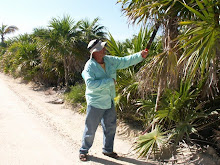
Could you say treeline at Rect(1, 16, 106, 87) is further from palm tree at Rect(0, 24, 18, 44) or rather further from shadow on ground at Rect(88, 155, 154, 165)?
palm tree at Rect(0, 24, 18, 44)

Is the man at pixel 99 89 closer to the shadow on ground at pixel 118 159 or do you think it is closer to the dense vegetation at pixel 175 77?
the shadow on ground at pixel 118 159

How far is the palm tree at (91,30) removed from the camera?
33.3 ft

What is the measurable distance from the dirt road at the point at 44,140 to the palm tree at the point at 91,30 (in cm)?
462

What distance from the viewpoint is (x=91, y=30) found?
1027 cm

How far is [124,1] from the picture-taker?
3.85 metres

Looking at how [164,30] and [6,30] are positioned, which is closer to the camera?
[164,30]

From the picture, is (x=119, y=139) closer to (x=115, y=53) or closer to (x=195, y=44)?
(x=115, y=53)

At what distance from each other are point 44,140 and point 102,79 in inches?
76.2

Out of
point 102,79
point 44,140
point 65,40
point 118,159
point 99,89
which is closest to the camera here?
point 102,79

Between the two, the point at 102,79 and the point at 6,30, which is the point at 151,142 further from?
the point at 6,30

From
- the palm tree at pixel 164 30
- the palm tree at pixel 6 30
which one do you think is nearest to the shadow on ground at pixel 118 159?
the palm tree at pixel 164 30

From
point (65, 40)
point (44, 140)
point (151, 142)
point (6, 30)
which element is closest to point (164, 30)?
point (151, 142)

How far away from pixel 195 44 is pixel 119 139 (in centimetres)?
299

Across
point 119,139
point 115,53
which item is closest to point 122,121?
point 119,139
